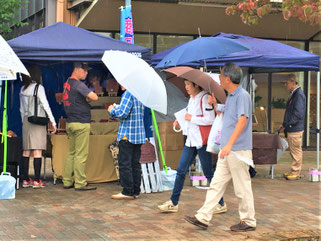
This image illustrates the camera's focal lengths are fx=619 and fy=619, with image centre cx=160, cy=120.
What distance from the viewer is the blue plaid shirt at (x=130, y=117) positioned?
27.5 feet

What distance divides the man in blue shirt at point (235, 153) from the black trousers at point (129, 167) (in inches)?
75.9

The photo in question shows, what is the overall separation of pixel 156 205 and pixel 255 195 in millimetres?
1752

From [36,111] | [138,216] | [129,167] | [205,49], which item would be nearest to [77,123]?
[36,111]

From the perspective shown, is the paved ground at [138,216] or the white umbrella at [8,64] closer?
the paved ground at [138,216]

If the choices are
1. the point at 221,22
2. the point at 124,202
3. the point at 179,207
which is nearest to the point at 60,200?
the point at 124,202

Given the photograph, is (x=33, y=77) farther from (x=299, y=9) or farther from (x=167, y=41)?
(x=167, y=41)

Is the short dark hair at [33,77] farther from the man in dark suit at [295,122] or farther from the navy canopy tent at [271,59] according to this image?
the man in dark suit at [295,122]

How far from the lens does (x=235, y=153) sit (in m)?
6.61

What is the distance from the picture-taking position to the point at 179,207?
26.8 feet

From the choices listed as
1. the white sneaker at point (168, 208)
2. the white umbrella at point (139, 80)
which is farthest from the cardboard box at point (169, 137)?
the white sneaker at point (168, 208)

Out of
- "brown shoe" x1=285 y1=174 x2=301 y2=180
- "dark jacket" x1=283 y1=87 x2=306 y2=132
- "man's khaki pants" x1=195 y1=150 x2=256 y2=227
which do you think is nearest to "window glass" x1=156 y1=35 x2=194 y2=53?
"dark jacket" x1=283 y1=87 x2=306 y2=132

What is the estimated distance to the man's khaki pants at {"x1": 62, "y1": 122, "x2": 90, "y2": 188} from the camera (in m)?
9.42

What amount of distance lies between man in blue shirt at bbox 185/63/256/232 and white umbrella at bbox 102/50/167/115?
4.21 ft

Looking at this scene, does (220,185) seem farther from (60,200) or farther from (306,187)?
(306,187)
